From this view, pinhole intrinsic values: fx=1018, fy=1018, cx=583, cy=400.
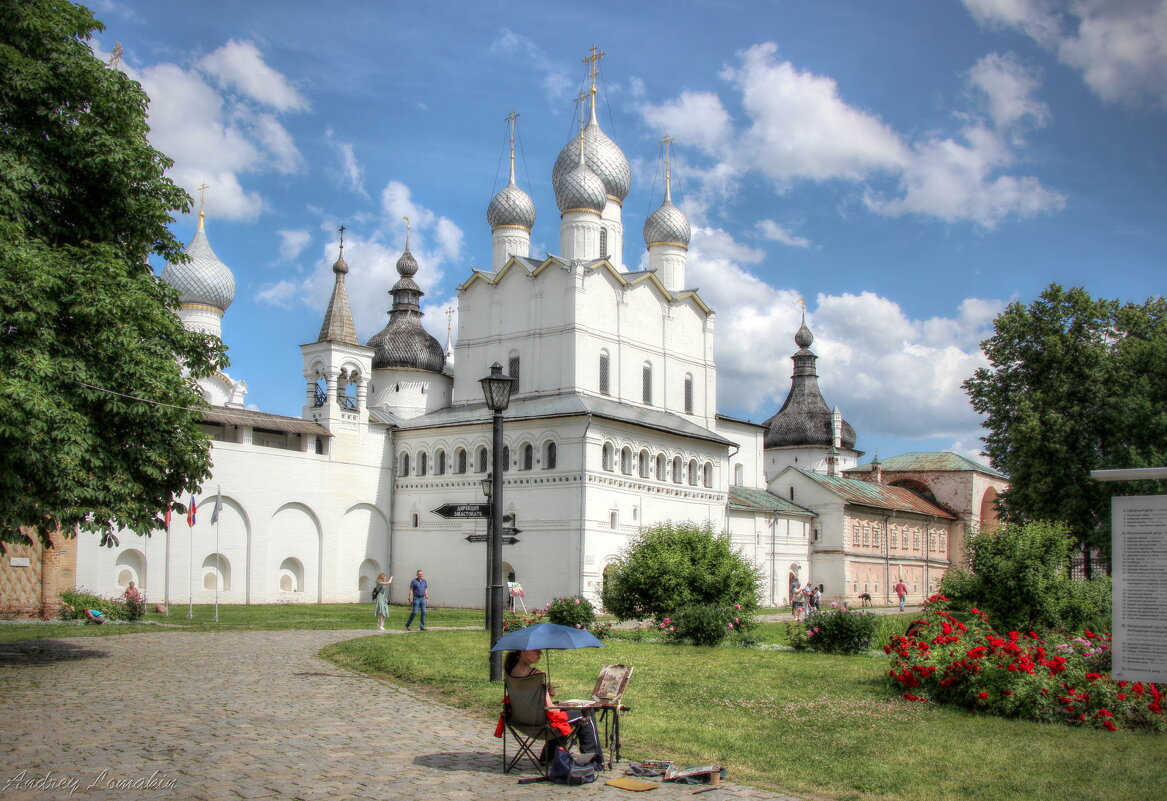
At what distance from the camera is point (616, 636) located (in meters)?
20.8

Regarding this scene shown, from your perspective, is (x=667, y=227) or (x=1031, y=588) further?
(x=667, y=227)

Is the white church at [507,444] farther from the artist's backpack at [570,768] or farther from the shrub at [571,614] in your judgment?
the artist's backpack at [570,768]

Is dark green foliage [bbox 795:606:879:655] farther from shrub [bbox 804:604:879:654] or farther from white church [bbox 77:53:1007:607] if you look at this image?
white church [bbox 77:53:1007:607]

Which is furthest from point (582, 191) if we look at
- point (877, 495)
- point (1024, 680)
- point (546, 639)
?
point (546, 639)

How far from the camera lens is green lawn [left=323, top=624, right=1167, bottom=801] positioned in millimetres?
8156

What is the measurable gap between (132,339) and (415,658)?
6.14m

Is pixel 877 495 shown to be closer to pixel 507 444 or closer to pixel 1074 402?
pixel 1074 402

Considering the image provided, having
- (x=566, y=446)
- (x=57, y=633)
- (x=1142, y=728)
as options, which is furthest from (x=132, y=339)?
(x=566, y=446)

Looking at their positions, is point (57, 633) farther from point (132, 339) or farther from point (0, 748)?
point (0, 748)

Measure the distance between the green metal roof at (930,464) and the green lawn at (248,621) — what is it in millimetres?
35226

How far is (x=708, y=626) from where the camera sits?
18.9 m

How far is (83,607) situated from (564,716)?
57.0ft

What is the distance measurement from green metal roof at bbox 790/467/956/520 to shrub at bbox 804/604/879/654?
93.9ft

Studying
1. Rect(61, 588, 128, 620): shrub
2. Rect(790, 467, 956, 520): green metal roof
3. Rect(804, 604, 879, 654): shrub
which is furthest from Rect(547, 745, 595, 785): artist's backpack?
Rect(790, 467, 956, 520): green metal roof
